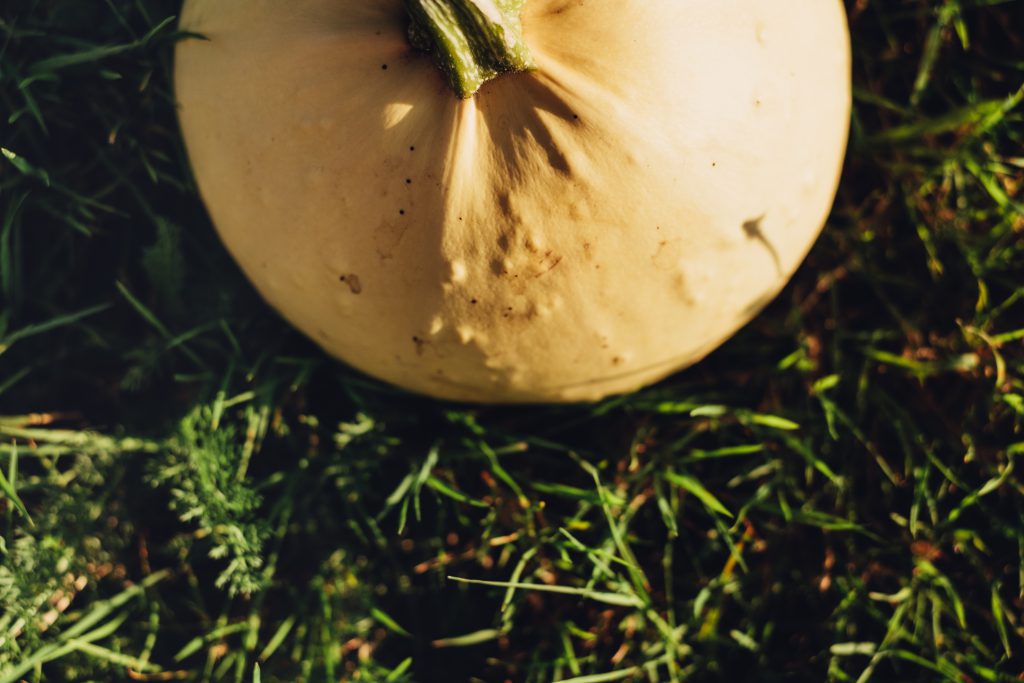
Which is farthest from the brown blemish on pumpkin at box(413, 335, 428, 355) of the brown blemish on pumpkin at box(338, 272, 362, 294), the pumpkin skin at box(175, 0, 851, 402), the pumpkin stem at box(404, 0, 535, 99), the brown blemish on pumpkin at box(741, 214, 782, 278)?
the brown blemish on pumpkin at box(741, 214, 782, 278)

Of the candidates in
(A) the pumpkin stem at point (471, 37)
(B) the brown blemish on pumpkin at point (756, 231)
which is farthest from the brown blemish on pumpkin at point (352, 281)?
(B) the brown blemish on pumpkin at point (756, 231)

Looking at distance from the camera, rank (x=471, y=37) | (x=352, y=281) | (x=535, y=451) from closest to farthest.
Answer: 1. (x=471, y=37)
2. (x=352, y=281)
3. (x=535, y=451)

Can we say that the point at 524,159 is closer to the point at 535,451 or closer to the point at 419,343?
the point at 419,343

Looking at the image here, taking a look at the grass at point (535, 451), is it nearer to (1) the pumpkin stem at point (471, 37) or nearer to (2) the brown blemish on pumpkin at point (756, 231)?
(2) the brown blemish on pumpkin at point (756, 231)

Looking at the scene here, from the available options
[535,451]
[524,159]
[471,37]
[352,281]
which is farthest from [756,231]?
[535,451]

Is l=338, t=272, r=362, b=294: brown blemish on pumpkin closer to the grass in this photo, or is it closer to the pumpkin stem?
A: the pumpkin stem

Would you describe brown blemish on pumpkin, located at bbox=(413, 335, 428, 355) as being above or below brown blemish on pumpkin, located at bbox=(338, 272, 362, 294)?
below

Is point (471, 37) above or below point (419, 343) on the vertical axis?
above

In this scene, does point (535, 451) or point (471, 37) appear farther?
point (535, 451)
